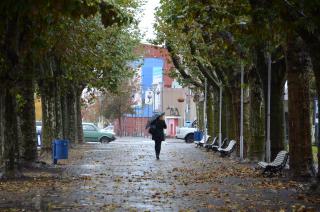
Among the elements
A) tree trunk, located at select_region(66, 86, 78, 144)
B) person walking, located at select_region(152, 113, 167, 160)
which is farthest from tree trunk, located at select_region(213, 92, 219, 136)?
tree trunk, located at select_region(66, 86, 78, 144)

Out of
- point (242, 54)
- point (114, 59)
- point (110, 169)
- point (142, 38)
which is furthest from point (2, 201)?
point (142, 38)

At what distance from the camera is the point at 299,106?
1603 cm

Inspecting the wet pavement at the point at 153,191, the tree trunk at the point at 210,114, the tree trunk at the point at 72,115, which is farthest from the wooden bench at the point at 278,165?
the tree trunk at the point at 72,115

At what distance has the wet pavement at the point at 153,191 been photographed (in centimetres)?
1184

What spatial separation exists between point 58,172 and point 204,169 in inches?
185

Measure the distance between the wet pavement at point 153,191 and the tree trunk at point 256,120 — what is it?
256 cm

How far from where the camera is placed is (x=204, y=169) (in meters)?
21.5

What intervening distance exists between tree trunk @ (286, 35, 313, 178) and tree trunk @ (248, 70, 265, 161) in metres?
6.59

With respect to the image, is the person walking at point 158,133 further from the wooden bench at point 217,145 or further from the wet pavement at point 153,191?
the wet pavement at point 153,191

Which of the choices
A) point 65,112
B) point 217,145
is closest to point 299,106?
point 217,145

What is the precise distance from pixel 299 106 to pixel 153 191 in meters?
4.25

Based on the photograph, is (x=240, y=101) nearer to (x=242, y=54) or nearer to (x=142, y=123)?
(x=242, y=54)

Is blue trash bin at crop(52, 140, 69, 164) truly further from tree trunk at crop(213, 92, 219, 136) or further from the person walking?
tree trunk at crop(213, 92, 219, 136)

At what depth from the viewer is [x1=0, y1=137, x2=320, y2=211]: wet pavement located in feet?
38.9
